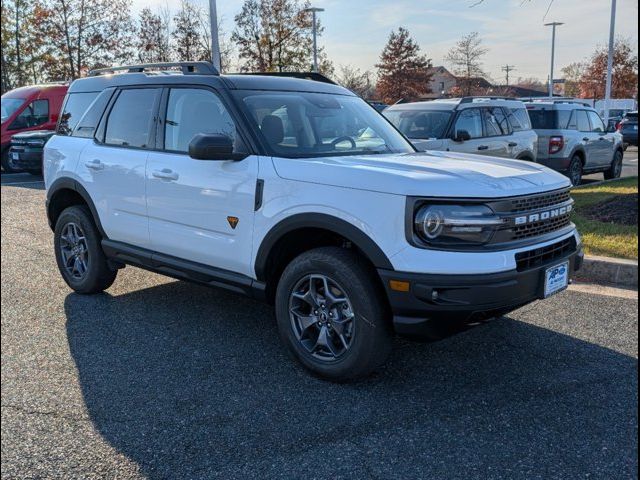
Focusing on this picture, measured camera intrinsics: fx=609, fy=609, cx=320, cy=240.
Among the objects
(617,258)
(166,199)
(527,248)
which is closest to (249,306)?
(166,199)

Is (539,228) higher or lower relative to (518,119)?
lower

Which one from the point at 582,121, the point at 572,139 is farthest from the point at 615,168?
the point at 572,139

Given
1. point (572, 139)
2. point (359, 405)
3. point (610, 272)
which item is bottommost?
point (359, 405)

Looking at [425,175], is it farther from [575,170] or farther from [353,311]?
[575,170]

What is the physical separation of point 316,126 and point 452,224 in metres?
1.59

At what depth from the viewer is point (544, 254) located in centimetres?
366

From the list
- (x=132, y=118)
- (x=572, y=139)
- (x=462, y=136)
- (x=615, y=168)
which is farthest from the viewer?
(x=615, y=168)

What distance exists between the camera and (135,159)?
484 centimetres

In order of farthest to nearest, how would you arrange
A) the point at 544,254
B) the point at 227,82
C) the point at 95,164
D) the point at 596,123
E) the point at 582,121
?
the point at 596,123 → the point at 582,121 → the point at 95,164 → the point at 227,82 → the point at 544,254

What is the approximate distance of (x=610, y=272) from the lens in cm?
585

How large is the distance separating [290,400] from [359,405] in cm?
40

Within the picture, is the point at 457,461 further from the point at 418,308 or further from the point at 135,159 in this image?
the point at 135,159

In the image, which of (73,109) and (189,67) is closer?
(189,67)

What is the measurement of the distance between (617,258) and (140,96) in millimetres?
4731
